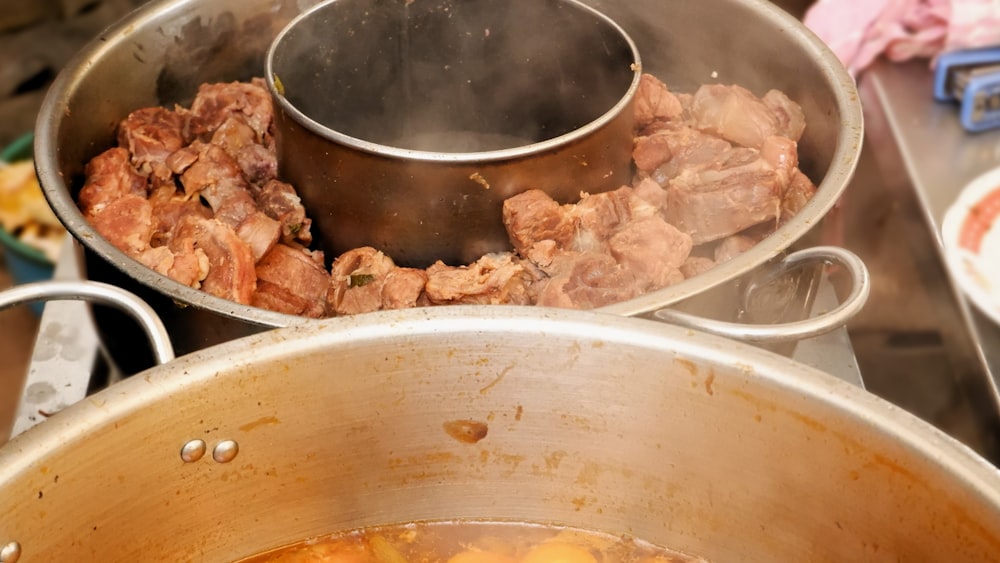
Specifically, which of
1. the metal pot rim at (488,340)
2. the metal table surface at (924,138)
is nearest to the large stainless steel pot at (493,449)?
the metal pot rim at (488,340)

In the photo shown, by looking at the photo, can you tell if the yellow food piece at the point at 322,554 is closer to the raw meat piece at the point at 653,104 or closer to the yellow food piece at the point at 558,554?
the yellow food piece at the point at 558,554

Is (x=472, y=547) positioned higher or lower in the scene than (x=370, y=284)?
lower

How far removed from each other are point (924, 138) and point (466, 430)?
93.5 inches

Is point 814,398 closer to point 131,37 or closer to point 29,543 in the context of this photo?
point 29,543

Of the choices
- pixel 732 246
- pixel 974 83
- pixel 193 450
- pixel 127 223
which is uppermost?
pixel 193 450

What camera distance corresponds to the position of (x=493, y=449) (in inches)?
66.0

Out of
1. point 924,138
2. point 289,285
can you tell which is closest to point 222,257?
point 289,285

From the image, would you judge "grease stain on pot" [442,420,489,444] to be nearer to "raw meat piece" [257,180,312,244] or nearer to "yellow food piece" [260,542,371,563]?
"yellow food piece" [260,542,371,563]

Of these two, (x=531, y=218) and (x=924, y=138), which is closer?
(x=531, y=218)

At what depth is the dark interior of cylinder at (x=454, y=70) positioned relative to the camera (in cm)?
243

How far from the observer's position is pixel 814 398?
1.40 meters

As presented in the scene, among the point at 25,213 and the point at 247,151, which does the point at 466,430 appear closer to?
the point at 247,151

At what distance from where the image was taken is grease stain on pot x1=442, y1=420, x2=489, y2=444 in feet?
5.32

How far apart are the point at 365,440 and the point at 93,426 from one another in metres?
0.44
